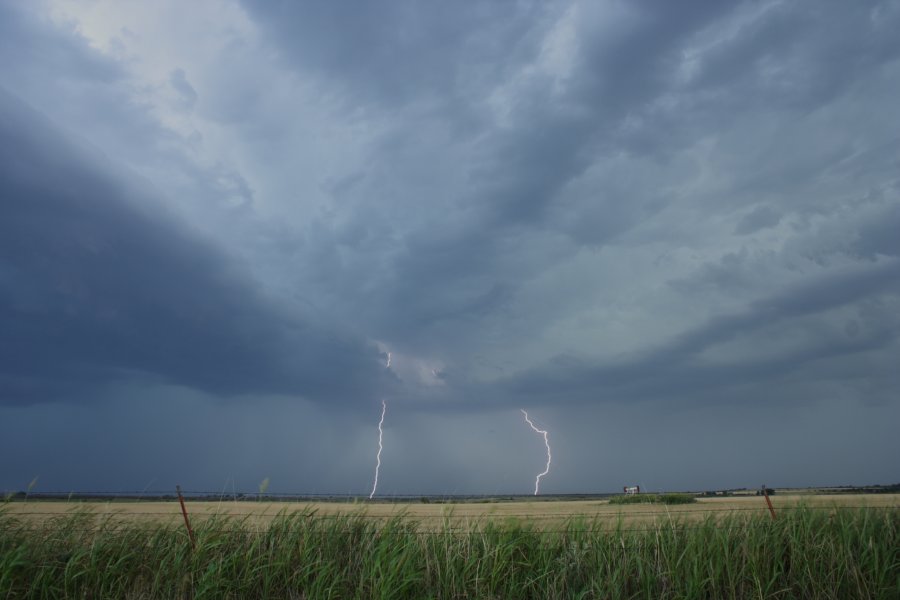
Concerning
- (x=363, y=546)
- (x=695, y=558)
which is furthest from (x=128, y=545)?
(x=695, y=558)

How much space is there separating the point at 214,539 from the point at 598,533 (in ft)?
22.6

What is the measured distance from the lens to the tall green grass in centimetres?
1017

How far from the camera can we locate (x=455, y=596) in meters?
10.1

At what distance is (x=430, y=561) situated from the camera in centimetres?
1069

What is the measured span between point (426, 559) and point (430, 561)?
8 cm

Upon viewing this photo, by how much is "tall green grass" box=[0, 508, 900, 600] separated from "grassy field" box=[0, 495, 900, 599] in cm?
3

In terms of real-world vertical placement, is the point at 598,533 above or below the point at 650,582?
above

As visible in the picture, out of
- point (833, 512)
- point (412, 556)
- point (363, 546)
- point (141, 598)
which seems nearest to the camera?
point (141, 598)

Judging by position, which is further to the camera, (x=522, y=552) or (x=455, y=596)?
(x=522, y=552)

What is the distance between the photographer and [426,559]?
10.7m

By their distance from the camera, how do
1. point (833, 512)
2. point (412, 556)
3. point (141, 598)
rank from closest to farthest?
point (141, 598) → point (412, 556) → point (833, 512)

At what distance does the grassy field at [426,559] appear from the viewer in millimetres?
10180

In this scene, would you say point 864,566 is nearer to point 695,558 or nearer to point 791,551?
point 791,551

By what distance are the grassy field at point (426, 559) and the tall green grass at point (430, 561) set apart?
1.1 inches
